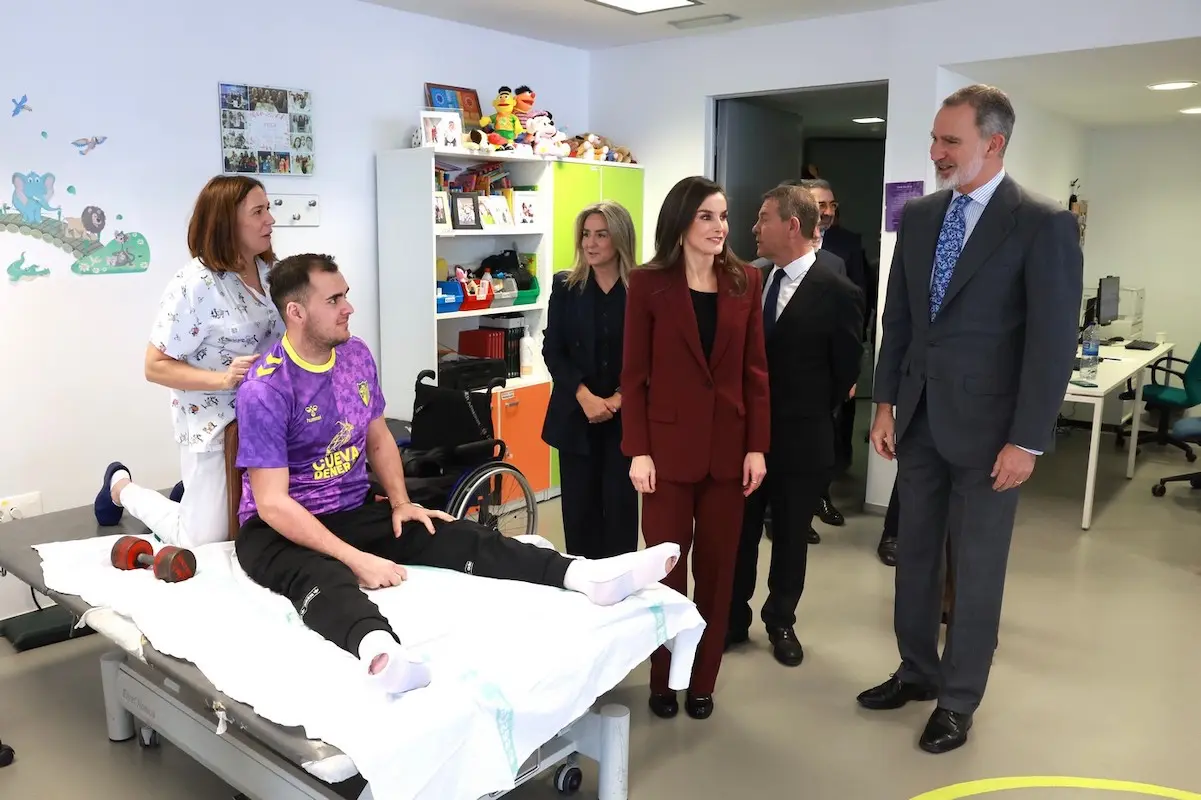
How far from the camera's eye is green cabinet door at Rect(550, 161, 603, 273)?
4984mm

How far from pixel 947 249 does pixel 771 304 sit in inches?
25.7

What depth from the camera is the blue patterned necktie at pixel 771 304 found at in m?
3.05

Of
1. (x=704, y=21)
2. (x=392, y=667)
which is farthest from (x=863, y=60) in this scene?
(x=392, y=667)

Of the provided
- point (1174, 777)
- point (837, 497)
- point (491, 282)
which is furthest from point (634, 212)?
point (1174, 777)

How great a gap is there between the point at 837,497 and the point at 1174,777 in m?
2.68

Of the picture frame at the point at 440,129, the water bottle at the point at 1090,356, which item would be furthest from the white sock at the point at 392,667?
the water bottle at the point at 1090,356

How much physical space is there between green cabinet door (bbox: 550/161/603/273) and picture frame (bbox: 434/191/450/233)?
0.68 m

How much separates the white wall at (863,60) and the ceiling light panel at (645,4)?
67 cm

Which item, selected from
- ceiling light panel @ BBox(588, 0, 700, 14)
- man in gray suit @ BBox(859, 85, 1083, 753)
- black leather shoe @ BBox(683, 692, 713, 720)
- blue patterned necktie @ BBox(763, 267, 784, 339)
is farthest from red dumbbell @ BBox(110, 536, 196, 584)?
ceiling light panel @ BBox(588, 0, 700, 14)

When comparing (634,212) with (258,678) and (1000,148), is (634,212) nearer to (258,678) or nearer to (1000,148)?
(1000,148)

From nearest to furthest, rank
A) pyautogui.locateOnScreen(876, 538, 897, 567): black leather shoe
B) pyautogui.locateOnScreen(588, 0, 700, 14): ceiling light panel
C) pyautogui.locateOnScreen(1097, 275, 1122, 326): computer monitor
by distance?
pyautogui.locateOnScreen(876, 538, 897, 567): black leather shoe, pyautogui.locateOnScreen(588, 0, 700, 14): ceiling light panel, pyautogui.locateOnScreen(1097, 275, 1122, 326): computer monitor

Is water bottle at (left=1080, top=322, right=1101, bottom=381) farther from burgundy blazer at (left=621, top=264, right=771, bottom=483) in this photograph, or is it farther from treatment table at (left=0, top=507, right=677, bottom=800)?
treatment table at (left=0, top=507, right=677, bottom=800)

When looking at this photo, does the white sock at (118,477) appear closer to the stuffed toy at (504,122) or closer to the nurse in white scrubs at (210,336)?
the nurse in white scrubs at (210,336)

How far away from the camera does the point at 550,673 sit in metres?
1.98
